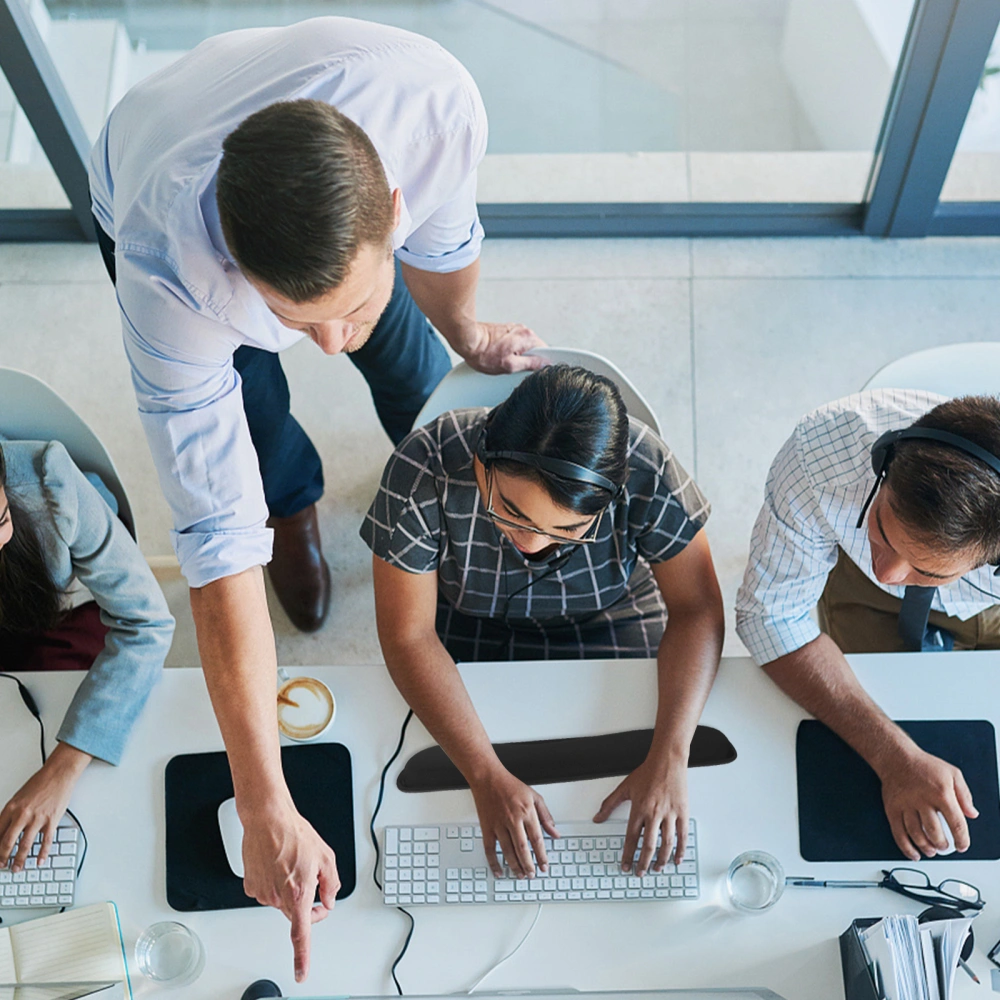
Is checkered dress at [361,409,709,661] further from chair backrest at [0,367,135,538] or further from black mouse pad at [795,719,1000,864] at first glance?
chair backrest at [0,367,135,538]

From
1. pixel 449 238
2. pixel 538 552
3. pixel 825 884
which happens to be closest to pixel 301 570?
pixel 538 552

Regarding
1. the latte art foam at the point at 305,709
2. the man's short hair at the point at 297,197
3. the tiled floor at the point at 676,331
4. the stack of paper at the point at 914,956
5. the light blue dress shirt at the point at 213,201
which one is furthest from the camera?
the tiled floor at the point at 676,331

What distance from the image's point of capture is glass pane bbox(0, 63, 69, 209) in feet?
8.29

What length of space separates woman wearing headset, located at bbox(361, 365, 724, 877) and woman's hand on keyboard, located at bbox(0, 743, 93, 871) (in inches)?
19.3

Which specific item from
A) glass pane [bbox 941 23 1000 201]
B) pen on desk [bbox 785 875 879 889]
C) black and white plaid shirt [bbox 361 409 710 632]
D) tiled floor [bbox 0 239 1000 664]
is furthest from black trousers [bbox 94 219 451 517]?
glass pane [bbox 941 23 1000 201]

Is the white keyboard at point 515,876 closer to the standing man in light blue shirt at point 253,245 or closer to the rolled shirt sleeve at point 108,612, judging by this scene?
the standing man in light blue shirt at point 253,245

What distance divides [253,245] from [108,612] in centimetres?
82

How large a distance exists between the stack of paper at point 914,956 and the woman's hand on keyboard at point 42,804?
3.73ft

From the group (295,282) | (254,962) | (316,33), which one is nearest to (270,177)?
(295,282)

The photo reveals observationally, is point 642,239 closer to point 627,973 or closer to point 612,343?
point 612,343

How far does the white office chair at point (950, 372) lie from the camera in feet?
5.57

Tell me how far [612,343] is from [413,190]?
136 centimetres

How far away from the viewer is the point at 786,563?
157 centimetres

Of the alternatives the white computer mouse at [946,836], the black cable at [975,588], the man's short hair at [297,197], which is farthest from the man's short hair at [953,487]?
the man's short hair at [297,197]
